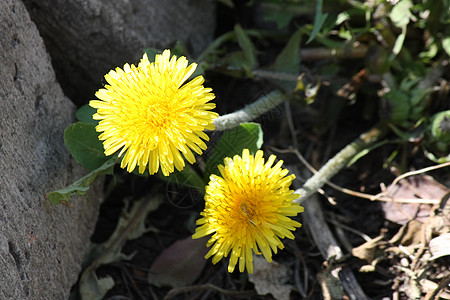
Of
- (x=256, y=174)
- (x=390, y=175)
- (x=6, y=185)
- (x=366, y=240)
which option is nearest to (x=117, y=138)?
(x=6, y=185)

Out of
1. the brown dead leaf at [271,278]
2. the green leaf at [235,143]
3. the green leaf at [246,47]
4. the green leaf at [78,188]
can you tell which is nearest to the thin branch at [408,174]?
the brown dead leaf at [271,278]

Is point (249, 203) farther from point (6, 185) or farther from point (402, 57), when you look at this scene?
point (402, 57)

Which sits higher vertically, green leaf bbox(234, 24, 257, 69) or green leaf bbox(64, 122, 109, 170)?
green leaf bbox(234, 24, 257, 69)

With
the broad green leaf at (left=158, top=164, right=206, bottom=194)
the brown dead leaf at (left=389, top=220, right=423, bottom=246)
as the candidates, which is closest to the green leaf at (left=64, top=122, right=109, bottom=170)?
the broad green leaf at (left=158, top=164, right=206, bottom=194)

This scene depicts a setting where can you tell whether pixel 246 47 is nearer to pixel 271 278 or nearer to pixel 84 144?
pixel 84 144

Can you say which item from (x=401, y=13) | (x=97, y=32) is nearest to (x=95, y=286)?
(x=97, y=32)

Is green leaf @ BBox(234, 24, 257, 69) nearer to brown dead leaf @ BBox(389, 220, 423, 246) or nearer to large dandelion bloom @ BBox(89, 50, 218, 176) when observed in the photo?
large dandelion bloom @ BBox(89, 50, 218, 176)
